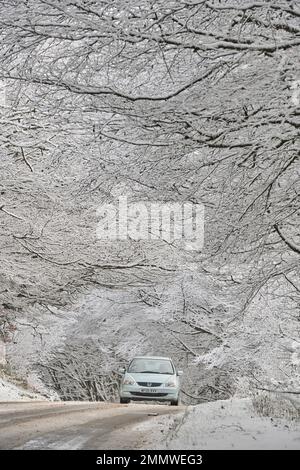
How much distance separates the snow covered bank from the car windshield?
690 cm

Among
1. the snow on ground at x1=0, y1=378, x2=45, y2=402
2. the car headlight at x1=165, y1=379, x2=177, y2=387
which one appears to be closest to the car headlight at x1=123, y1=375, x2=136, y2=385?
the car headlight at x1=165, y1=379, x2=177, y2=387

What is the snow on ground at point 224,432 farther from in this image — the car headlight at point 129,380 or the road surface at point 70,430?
the car headlight at point 129,380

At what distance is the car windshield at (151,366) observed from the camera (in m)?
22.0

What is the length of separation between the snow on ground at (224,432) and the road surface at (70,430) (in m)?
0.36

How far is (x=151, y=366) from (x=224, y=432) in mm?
11604

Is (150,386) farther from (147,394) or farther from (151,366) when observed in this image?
(151,366)

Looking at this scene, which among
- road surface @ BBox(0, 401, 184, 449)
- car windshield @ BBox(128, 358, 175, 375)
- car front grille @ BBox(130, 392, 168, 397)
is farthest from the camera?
car windshield @ BBox(128, 358, 175, 375)

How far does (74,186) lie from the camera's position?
713 inches

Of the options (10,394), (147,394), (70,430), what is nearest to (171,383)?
(147,394)

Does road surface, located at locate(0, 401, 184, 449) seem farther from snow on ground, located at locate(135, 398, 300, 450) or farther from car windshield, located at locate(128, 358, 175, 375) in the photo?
car windshield, located at locate(128, 358, 175, 375)


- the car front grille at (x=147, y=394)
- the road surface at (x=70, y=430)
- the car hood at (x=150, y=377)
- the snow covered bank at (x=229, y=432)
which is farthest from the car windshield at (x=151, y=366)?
the snow covered bank at (x=229, y=432)

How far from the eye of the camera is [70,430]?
1130 centimetres

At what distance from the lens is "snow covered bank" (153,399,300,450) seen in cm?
913

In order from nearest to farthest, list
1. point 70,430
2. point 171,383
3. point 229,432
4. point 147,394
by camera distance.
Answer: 1. point 229,432
2. point 70,430
3. point 147,394
4. point 171,383
